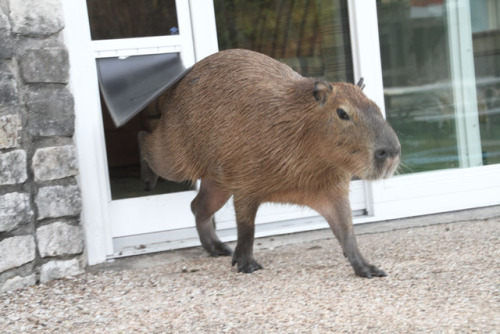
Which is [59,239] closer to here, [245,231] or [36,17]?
[245,231]

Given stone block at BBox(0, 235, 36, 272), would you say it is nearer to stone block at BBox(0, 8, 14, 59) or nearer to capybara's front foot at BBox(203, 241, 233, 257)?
stone block at BBox(0, 8, 14, 59)

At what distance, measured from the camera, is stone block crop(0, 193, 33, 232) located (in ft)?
11.8

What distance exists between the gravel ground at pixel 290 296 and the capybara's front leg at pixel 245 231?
0.29 feet

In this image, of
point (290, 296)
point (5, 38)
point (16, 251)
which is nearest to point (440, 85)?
point (290, 296)

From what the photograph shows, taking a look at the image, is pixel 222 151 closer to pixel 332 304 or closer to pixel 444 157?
pixel 332 304

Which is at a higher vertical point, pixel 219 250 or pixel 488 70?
pixel 488 70

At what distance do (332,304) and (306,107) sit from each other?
3.53 feet

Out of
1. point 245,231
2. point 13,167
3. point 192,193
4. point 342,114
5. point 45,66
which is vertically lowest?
point 245,231

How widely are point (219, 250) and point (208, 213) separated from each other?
259 millimetres

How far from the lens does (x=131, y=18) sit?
447 cm

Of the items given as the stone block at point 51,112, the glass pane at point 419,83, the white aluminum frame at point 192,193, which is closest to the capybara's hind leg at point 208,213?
the white aluminum frame at point 192,193

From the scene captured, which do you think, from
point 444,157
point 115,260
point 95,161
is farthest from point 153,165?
point 444,157

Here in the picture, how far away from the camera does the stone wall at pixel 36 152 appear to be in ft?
11.9

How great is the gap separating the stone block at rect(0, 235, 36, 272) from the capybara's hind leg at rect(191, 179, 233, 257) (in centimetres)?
109
